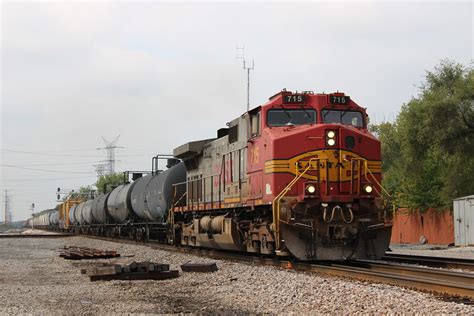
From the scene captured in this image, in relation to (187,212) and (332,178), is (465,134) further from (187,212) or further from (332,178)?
(332,178)

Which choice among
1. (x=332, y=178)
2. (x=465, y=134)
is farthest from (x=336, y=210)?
(x=465, y=134)

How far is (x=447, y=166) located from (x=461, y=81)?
530 centimetres

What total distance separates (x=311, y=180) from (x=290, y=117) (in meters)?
1.68

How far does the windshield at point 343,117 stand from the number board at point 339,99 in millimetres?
219

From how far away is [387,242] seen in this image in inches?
527

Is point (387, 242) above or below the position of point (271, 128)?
below

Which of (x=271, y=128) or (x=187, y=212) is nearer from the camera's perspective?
(x=271, y=128)

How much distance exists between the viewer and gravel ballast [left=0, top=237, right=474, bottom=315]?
7.90 meters

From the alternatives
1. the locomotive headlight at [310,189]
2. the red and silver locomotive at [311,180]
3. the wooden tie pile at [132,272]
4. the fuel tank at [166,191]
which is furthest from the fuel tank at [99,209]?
the locomotive headlight at [310,189]

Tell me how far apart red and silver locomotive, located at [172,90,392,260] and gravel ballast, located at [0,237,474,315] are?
1.17 m

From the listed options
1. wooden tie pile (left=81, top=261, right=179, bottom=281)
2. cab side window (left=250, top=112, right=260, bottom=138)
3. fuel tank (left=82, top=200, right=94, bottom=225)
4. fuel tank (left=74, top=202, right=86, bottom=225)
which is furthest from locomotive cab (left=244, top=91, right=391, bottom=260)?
fuel tank (left=74, top=202, right=86, bottom=225)

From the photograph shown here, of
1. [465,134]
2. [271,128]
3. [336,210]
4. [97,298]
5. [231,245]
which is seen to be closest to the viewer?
[97,298]

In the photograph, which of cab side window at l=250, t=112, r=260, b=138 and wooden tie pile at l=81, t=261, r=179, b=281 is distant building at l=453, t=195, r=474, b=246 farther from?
wooden tie pile at l=81, t=261, r=179, b=281

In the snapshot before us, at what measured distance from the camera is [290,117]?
46.3 ft
